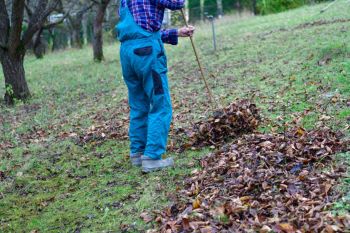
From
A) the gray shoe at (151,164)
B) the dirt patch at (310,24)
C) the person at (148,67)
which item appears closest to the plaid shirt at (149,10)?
the person at (148,67)

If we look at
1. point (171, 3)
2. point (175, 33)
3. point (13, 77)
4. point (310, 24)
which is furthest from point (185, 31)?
point (310, 24)

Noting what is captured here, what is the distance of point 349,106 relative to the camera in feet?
20.9

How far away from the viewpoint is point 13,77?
11930 millimetres

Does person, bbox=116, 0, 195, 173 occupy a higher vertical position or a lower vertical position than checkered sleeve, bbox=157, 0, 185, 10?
lower

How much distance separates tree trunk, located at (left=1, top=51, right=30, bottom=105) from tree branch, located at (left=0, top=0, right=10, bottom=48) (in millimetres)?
280

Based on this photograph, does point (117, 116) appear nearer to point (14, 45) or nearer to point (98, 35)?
point (14, 45)

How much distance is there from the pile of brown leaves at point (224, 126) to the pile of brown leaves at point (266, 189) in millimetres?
578

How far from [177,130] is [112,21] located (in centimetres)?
3167

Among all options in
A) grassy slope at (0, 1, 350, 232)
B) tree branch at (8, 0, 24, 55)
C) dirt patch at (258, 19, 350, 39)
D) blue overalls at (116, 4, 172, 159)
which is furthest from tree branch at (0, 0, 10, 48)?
dirt patch at (258, 19, 350, 39)

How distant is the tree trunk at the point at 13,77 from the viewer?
1177 cm

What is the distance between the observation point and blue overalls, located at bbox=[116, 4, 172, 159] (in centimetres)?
520

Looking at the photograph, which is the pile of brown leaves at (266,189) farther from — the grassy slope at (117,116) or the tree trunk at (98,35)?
the tree trunk at (98,35)

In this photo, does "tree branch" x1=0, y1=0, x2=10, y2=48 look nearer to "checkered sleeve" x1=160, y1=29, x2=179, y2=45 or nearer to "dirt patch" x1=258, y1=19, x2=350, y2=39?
"checkered sleeve" x1=160, y1=29, x2=179, y2=45

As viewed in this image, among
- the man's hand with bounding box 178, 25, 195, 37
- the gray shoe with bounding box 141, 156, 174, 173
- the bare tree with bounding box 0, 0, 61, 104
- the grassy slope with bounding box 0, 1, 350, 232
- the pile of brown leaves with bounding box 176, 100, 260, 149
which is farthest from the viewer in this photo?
the bare tree with bounding box 0, 0, 61, 104
